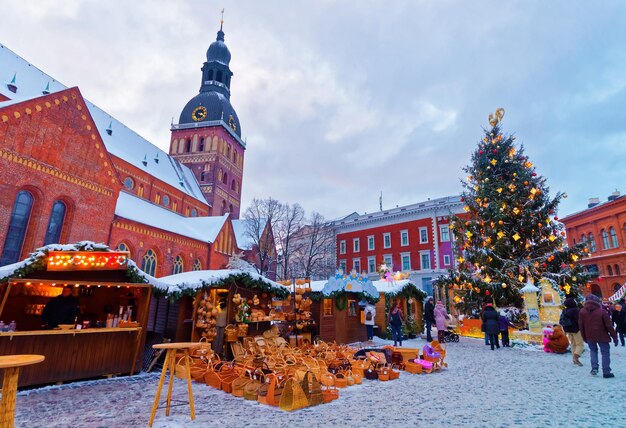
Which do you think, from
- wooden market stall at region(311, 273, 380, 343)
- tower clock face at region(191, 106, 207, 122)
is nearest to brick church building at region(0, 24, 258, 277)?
tower clock face at region(191, 106, 207, 122)

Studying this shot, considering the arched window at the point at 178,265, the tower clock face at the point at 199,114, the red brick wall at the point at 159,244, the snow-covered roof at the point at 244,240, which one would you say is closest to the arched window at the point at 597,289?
the snow-covered roof at the point at 244,240

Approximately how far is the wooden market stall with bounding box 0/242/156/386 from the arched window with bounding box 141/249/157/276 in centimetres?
1294

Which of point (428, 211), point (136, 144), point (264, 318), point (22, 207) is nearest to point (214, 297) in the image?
point (264, 318)

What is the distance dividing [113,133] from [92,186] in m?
15.5

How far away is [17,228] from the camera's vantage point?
15.5 meters

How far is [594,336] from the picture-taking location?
7.27m

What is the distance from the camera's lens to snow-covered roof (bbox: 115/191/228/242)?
22.6m

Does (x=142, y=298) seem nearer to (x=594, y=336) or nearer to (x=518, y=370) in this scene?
(x=518, y=370)

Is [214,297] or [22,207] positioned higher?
[22,207]

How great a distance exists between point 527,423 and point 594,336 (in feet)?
13.4

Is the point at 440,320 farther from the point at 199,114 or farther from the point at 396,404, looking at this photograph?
the point at 199,114

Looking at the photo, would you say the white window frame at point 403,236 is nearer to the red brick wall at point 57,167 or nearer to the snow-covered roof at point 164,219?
the snow-covered roof at point 164,219

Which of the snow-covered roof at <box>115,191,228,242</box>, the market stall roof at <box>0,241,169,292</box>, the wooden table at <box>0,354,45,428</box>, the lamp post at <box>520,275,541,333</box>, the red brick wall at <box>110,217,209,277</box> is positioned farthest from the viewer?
the snow-covered roof at <box>115,191,228,242</box>

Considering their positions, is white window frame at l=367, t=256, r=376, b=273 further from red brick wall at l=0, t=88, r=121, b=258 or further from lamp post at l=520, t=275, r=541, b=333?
red brick wall at l=0, t=88, r=121, b=258
